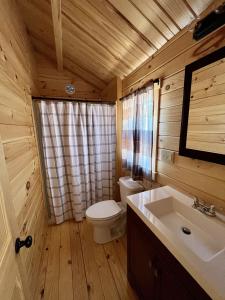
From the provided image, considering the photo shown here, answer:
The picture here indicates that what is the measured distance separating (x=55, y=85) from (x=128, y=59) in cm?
150

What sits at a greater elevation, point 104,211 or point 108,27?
point 108,27

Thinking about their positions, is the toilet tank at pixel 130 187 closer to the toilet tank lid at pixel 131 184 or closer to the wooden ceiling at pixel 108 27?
the toilet tank lid at pixel 131 184

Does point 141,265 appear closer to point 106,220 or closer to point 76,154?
point 106,220

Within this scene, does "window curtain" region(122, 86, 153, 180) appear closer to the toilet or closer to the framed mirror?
the toilet

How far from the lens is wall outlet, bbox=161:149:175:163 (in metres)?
1.33

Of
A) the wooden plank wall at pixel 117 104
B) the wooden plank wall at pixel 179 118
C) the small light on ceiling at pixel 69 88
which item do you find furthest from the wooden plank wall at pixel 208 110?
the small light on ceiling at pixel 69 88

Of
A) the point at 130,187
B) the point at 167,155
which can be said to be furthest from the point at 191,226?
the point at 130,187

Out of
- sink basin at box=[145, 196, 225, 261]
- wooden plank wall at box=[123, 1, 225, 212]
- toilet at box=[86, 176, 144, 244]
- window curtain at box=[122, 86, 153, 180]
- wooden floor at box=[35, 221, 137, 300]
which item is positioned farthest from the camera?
toilet at box=[86, 176, 144, 244]

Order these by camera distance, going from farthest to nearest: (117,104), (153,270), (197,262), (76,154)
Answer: (117,104) < (76,154) < (153,270) < (197,262)

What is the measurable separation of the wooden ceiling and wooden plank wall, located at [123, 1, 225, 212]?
0.13m

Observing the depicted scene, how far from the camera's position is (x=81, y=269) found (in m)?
1.48

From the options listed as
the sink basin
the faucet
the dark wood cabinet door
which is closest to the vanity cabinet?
Answer: the dark wood cabinet door

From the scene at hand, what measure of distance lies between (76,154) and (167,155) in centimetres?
125

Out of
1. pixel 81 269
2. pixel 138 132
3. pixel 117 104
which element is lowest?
pixel 81 269
